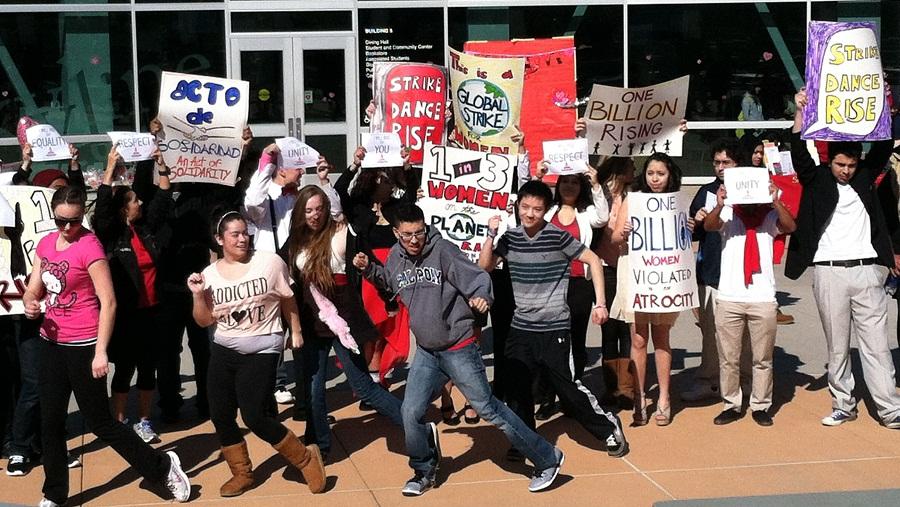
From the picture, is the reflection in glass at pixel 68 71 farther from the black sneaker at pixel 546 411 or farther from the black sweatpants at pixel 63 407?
the black sweatpants at pixel 63 407

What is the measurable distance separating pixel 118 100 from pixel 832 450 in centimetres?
1322

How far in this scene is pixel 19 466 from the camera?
324 inches

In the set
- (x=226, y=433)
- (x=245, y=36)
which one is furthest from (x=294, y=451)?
(x=245, y=36)

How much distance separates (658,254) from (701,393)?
1392 millimetres

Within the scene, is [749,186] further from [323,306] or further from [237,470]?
[237,470]

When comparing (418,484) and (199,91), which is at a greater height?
(199,91)

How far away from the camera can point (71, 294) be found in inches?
293

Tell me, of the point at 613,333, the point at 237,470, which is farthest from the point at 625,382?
the point at 237,470

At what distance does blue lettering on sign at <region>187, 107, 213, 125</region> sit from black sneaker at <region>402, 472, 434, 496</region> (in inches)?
132

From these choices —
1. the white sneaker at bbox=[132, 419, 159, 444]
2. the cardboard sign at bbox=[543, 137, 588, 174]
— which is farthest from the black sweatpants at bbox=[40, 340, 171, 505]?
the cardboard sign at bbox=[543, 137, 588, 174]

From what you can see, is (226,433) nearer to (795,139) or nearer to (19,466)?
(19,466)

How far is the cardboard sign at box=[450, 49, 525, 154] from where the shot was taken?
10164 mm

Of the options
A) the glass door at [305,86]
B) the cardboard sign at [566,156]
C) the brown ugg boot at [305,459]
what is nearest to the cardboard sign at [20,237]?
the brown ugg boot at [305,459]

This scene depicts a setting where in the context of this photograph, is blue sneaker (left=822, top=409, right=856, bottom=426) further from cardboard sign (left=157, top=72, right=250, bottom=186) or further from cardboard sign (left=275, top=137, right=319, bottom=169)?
cardboard sign (left=157, top=72, right=250, bottom=186)
